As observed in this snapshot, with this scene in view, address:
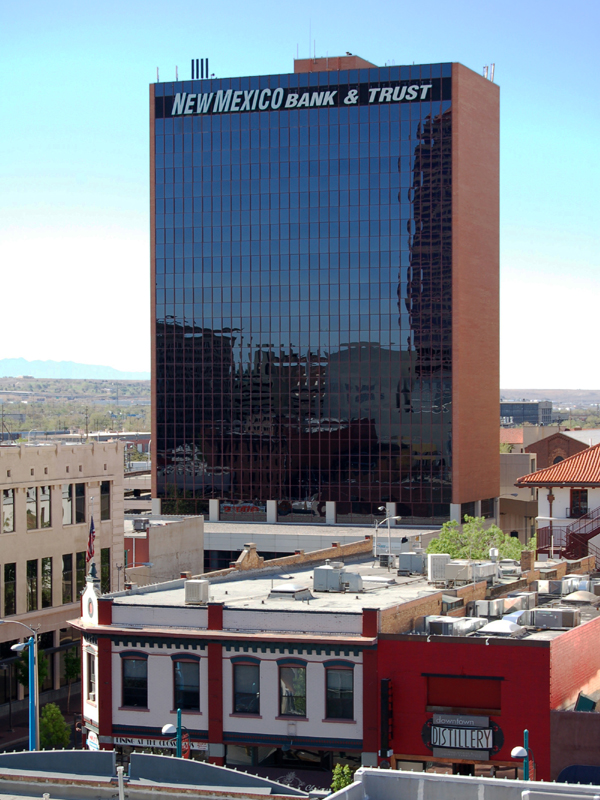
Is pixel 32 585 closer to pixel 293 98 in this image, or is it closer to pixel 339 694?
pixel 339 694

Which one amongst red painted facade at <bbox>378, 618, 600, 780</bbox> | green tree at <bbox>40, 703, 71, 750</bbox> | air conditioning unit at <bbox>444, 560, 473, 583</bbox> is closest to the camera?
red painted facade at <bbox>378, 618, 600, 780</bbox>

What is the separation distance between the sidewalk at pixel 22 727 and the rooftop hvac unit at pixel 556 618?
26.5m

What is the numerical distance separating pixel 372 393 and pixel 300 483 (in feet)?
43.2

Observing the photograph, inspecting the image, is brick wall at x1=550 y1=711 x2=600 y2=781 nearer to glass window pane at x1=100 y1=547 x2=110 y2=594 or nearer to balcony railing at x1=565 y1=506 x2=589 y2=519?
balcony railing at x1=565 y1=506 x2=589 y2=519

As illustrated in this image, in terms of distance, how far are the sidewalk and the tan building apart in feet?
4.42

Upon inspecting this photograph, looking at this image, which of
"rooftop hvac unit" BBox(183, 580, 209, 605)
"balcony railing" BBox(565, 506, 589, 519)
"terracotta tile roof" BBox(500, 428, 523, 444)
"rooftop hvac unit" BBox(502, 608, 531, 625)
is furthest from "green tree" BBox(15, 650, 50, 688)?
"terracotta tile roof" BBox(500, 428, 523, 444)

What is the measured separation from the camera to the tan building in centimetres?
6341

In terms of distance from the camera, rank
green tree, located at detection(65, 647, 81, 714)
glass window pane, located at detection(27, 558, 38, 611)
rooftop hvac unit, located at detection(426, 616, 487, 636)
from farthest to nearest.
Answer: glass window pane, located at detection(27, 558, 38, 611) < green tree, located at detection(65, 647, 81, 714) < rooftop hvac unit, located at detection(426, 616, 487, 636)

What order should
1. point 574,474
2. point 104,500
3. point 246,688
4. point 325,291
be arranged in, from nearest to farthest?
point 246,688 → point 104,500 → point 574,474 → point 325,291

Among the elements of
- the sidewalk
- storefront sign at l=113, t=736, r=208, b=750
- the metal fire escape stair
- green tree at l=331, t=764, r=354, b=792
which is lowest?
the sidewalk

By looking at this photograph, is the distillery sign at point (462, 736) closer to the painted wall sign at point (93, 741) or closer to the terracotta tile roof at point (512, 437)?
the painted wall sign at point (93, 741)

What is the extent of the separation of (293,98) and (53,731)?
8243 cm

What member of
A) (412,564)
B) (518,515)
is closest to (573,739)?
(412,564)

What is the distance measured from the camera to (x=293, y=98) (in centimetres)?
11569
